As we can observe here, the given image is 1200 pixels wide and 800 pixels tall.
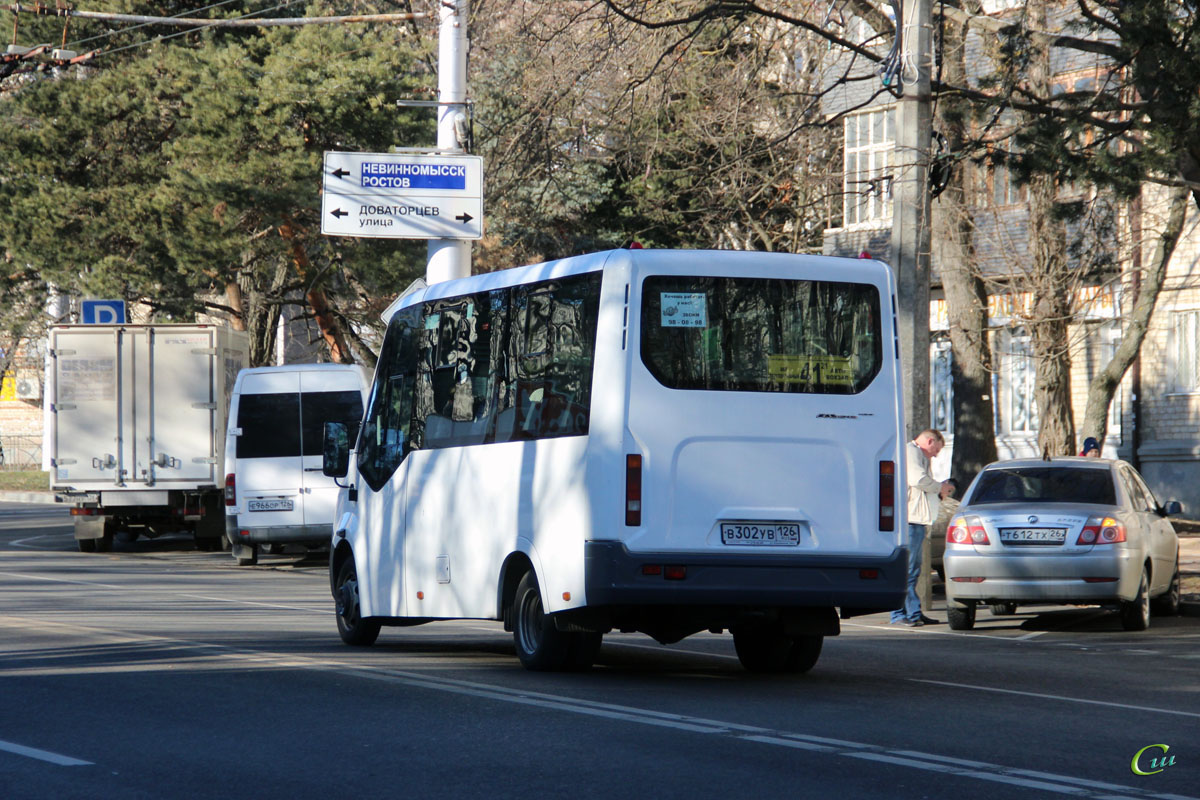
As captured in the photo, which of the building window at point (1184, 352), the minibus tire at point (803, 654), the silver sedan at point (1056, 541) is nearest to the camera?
the minibus tire at point (803, 654)

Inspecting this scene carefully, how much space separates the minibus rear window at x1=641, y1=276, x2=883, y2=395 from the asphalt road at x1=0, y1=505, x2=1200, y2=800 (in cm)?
191

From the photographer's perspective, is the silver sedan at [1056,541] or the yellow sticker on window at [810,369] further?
the silver sedan at [1056,541]

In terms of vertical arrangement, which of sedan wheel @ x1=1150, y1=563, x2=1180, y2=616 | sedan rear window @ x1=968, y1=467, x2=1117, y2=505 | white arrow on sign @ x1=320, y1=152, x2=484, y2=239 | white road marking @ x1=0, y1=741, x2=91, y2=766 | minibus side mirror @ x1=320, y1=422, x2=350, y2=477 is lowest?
sedan wheel @ x1=1150, y1=563, x2=1180, y2=616

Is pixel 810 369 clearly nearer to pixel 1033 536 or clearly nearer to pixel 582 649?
pixel 582 649

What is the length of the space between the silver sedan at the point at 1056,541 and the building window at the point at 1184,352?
12.8 m

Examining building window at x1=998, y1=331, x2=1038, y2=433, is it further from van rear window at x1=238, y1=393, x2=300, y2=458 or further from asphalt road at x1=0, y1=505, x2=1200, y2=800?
asphalt road at x1=0, y1=505, x2=1200, y2=800

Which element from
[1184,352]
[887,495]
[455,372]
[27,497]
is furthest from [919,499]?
[27,497]

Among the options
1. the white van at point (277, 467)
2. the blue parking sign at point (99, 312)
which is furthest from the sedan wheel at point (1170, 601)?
the blue parking sign at point (99, 312)

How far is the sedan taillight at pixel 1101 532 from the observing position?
14820mm

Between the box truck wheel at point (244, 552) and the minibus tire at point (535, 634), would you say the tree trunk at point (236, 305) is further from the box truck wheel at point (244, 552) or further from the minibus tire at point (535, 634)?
the minibus tire at point (535, 634)

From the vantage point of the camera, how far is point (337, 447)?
13.2m

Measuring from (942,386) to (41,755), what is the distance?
1047 inches

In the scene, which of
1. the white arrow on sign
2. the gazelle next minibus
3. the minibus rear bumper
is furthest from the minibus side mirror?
the white arrow on sign

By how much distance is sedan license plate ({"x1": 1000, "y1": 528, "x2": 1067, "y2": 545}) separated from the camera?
14906mm
